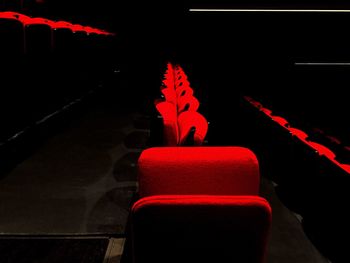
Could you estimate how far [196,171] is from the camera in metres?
0.65

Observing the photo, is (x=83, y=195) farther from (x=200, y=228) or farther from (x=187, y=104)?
(x=200, y=228)

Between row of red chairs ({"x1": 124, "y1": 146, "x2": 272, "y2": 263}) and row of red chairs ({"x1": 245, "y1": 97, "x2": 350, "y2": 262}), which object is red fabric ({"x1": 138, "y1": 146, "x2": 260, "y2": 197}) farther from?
row of red chairs ({"x1": 245, "y1": 97, "x2": 350, "y2": 262})

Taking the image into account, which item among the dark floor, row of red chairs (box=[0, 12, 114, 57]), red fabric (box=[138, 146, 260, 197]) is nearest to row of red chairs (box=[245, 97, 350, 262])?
the dark floor

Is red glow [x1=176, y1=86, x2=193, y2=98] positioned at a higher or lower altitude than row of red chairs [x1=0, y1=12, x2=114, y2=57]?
lower

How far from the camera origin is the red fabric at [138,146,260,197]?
0.63 metres

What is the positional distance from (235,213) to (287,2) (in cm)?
334

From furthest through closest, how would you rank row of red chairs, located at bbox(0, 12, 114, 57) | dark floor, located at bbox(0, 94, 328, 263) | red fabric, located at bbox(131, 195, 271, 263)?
Result: row of red chairs, located at bbox(0, 12, 114, 57) < dark floor, located at bbox(0, 94, 328, 263) < red fabric, located at bbox(131, 195, 271, 263)

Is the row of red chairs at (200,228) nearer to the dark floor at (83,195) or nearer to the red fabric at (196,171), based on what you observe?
the red fabric at (196,171)

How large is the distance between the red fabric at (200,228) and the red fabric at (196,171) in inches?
5.9

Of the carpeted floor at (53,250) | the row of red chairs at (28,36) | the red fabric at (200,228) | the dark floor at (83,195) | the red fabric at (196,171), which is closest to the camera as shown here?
the red fabric at (200,228)

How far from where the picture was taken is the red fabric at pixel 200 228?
1.57ft

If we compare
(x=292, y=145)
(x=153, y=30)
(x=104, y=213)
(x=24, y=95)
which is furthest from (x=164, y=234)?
(x=153, y=30)

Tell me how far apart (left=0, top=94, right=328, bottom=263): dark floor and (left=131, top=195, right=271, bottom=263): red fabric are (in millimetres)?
387

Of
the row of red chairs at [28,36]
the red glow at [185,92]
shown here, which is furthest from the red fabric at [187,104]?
the row of red chairs at [28,36]
